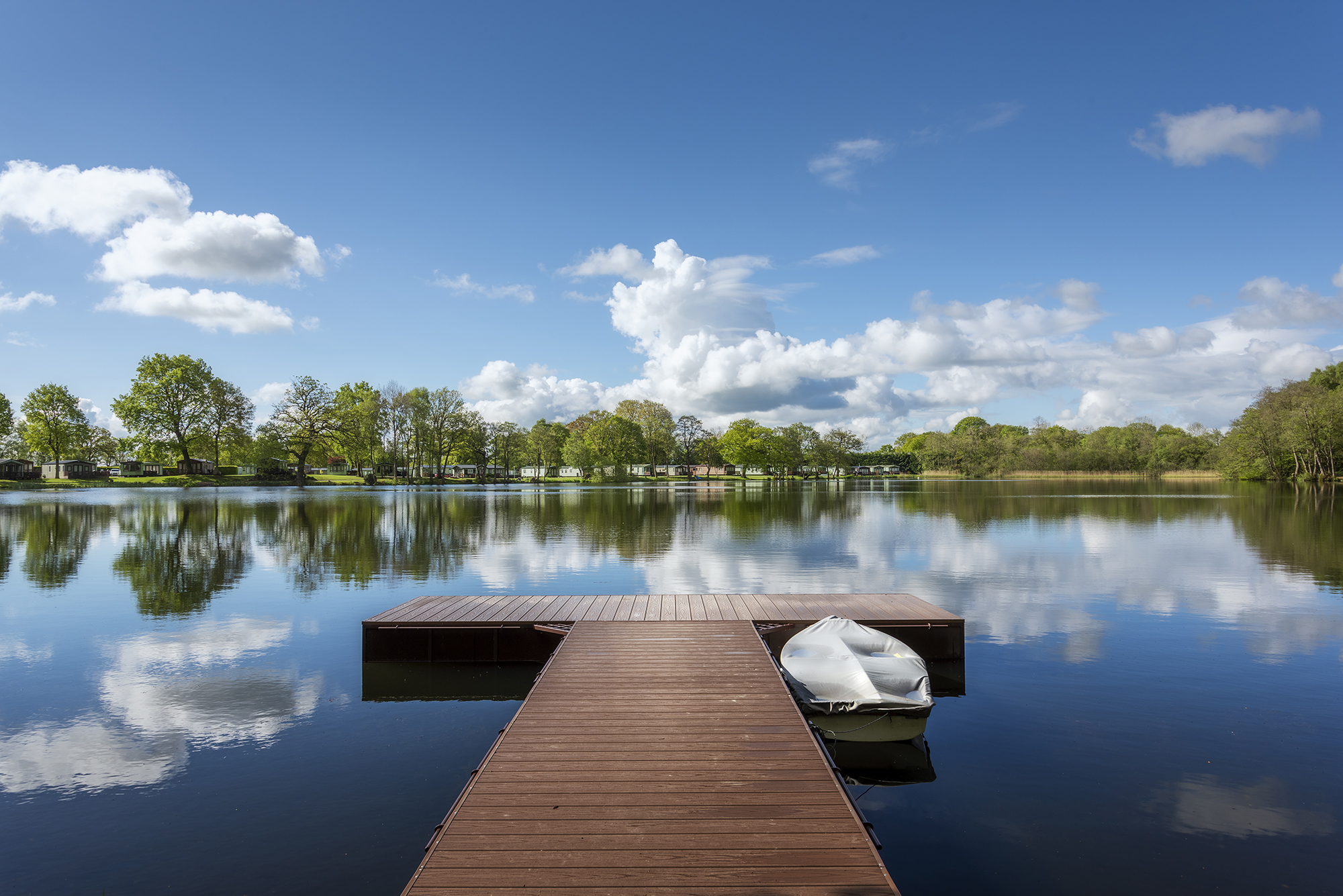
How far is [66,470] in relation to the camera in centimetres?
8481

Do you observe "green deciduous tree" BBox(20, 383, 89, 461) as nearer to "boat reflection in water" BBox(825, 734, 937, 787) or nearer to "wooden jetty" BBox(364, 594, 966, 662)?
"wooden jetty" BBox(364, 594, 966, 662)

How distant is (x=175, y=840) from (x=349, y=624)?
847 centimetres

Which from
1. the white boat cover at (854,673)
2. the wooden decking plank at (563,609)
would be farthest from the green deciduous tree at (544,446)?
the white boat cover at (854,673)

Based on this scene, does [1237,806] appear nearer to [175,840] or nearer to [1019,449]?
[175,840]

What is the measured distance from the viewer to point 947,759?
805cm

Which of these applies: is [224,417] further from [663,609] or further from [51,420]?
[663,609]

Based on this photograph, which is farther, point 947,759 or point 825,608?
point 825,608

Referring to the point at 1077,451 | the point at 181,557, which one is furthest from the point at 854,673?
the point at 1077,451

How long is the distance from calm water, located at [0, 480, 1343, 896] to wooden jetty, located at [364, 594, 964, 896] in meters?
1.35

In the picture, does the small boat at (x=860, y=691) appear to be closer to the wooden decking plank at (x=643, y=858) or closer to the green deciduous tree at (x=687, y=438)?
the wooden decking plank at (x=643, y=858)

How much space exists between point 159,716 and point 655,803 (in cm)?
797

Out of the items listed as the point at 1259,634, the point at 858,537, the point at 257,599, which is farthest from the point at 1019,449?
the point at 257,599

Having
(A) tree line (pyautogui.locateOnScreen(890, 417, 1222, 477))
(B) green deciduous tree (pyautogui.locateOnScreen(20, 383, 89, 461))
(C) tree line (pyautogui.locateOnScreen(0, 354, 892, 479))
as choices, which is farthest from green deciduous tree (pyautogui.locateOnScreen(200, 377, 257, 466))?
(A) tree line (pyautogui.locateOnScreen(890, 417, 1222, 477))

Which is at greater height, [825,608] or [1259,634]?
[825,608]
